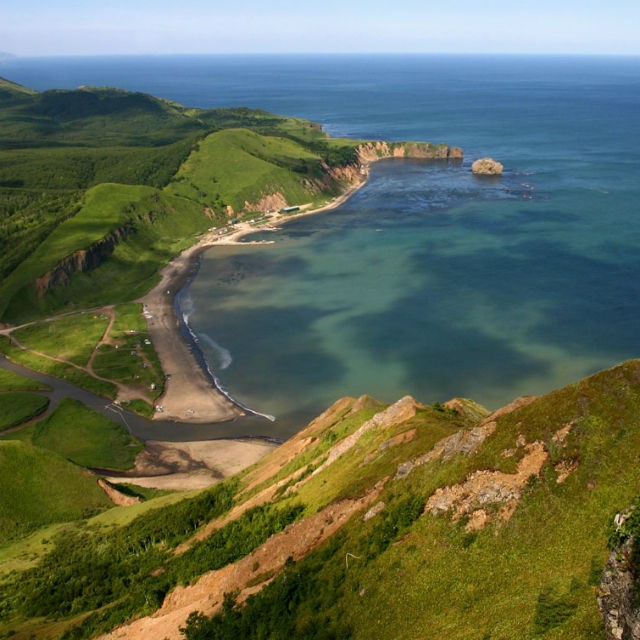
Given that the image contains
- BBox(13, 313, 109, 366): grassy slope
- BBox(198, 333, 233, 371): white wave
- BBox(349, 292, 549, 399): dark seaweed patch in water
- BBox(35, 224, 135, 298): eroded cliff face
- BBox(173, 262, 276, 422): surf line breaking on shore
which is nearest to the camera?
BBox(173, 262, 276, 422): surf line breaking on shore

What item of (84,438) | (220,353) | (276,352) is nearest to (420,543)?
(84,438)

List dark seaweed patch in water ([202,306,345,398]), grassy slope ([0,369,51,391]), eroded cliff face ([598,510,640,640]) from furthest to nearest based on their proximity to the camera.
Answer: grassy slope ([0,369,51,391]) → dark seaweed patch in water ([202,306,345,398]) → eroded cliff face ([598,510,640,640])

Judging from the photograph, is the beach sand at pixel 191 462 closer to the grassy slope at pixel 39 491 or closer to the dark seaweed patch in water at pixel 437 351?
the grassy slope at pixel 39 491

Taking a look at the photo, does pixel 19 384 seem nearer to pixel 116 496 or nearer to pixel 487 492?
pixel 116 496

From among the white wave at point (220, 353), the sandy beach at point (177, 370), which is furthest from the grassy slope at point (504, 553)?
the white wave at point (220, 353)

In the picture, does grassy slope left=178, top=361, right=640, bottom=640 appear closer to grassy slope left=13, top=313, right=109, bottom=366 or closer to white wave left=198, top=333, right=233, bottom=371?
white wave left=198, top=333, right=233, bottom=371

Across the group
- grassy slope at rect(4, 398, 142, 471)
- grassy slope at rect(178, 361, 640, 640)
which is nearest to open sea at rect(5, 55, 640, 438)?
grassy slope at rect(4, 398, 142, 471)
